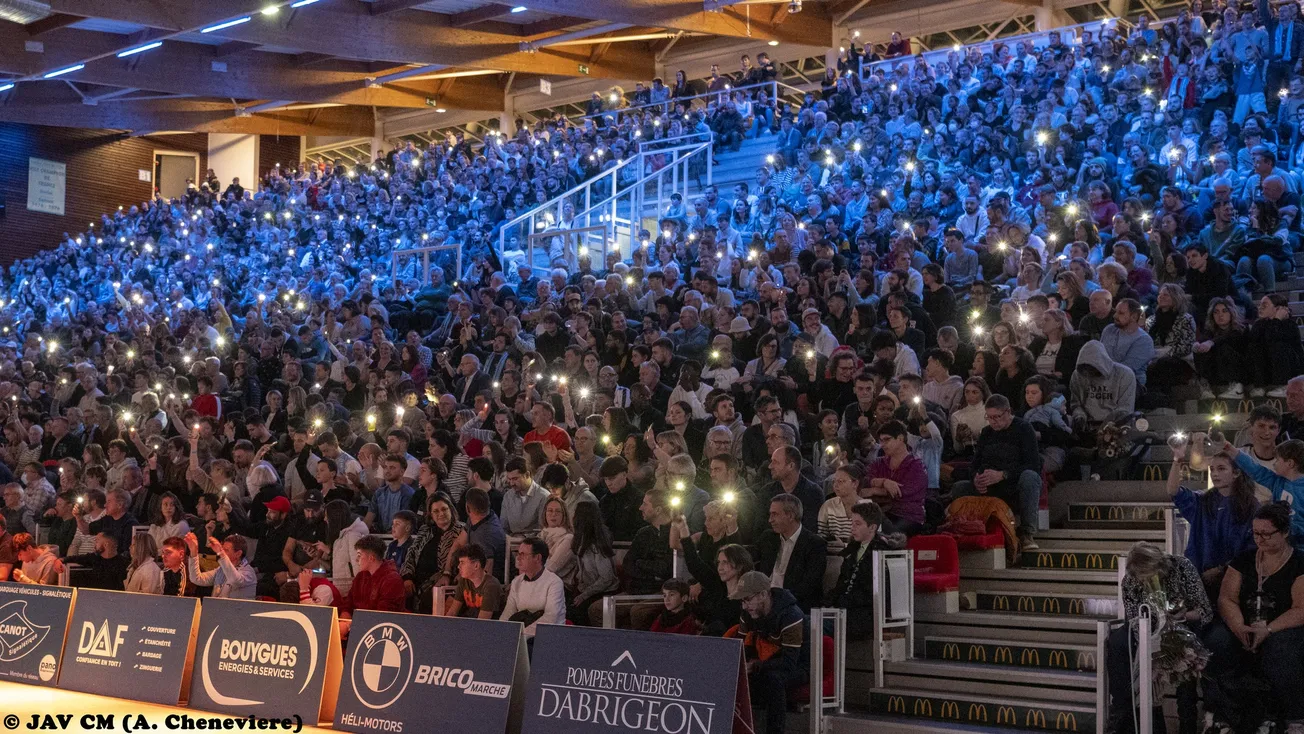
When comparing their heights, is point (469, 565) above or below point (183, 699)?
above

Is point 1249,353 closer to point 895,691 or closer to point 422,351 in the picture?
point 895,691

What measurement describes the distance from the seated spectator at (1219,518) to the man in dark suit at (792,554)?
201cm

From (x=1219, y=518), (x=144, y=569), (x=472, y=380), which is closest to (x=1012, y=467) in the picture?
(x=1219, y=518)

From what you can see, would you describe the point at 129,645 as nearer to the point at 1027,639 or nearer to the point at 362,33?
the point at 1027,639

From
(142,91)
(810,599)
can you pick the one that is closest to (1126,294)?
(810,599)

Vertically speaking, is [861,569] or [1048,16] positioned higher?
[1048,16]

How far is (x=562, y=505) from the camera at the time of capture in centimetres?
898

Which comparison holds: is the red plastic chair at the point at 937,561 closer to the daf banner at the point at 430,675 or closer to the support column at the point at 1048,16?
the daf banner at the point at 430,675

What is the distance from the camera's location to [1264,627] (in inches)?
254

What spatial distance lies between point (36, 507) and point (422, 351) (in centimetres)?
398

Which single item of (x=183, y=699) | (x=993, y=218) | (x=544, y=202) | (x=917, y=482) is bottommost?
(x=183, y=699)

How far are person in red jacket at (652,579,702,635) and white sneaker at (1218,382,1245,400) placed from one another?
13.8ft

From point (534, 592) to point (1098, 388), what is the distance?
409 cm

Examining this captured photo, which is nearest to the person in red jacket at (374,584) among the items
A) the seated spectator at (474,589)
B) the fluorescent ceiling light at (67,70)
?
the seated spectator at (474,589)
